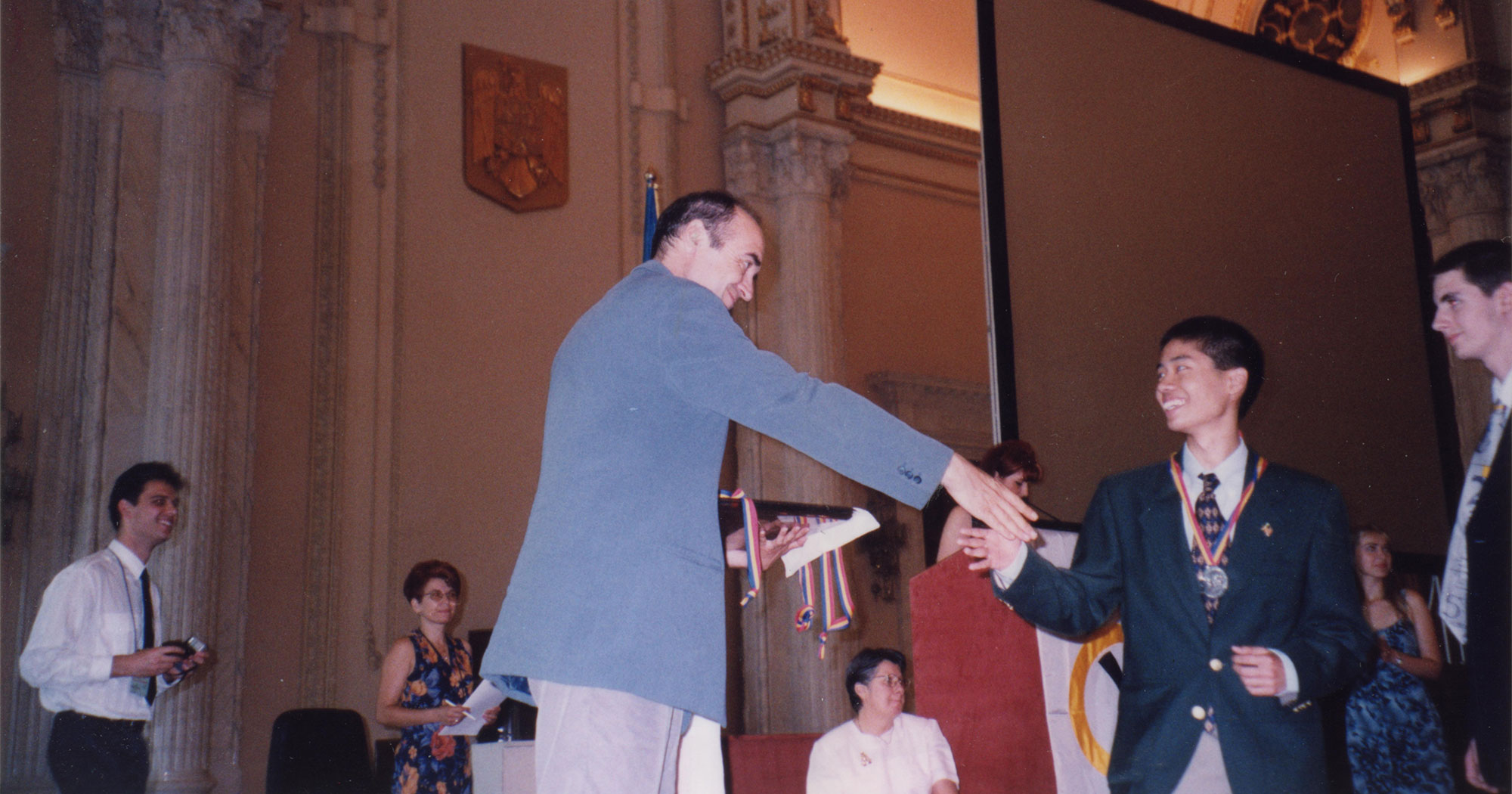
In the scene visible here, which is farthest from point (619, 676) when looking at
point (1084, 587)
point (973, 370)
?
point (973, 370)

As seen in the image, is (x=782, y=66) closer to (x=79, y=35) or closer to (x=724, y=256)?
(x=79, y=35)

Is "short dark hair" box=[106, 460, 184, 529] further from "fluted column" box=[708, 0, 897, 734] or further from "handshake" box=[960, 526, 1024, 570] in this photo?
"fluted column" box=[708, 0, 897, 734]

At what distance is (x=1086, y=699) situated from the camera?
4957 millimetres

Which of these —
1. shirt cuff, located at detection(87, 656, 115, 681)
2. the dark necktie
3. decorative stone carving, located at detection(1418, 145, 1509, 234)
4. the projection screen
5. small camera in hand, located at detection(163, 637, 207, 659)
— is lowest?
shirt cuff, located at detection(87, 656, 115, 681)

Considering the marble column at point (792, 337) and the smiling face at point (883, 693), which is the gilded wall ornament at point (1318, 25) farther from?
the smiling face at point (883, 693)

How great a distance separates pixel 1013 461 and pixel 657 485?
357 cm

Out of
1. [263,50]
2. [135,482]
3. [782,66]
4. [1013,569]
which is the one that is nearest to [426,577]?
[135,482]

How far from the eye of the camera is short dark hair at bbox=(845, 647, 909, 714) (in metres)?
5.60

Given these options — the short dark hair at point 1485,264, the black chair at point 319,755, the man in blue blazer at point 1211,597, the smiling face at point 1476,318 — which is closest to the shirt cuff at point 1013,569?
the man in blue blazer at point 1211,597

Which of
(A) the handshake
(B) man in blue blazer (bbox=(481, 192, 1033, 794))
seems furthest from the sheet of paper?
(A) the handshake

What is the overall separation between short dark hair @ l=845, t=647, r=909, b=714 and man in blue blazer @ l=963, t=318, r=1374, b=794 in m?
A: 2.57

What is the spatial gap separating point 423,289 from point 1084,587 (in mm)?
7039

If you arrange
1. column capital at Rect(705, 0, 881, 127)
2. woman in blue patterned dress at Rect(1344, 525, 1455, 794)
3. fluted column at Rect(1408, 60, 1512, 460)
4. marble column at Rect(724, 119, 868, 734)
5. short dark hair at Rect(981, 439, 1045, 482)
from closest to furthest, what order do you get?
woman in blue patterned dress at Rect(1344, 525, 1455, 794), short dark hair at Rect(981, 439, 1045, 482), marble column at Rect(724, 119, 868, 734), column capital at Rect(705, 0, 881, 127), fluted column at Rect(1408, 60, 1512, 460)


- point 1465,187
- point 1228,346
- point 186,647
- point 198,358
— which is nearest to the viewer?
point 1228,346
